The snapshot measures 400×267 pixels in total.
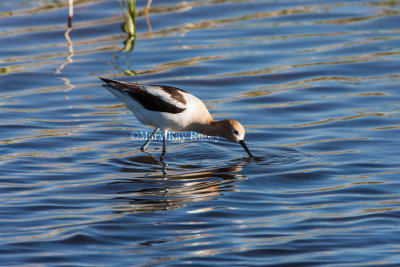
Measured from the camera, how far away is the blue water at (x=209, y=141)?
6957mm

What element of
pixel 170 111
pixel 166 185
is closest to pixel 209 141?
pixel 170 111

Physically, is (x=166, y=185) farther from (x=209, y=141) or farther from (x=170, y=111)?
(x=209, y=141)

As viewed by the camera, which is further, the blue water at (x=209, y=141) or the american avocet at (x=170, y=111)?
the american avocet at (x=170, y=111)

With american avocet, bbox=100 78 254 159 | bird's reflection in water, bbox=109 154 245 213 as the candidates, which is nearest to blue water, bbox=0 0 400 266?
bird's reflection in water, bbox=109 154 245 213

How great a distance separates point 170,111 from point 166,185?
150cm

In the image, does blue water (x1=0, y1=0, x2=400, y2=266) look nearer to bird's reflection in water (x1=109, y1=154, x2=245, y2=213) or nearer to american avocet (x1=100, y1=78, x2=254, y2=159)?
bird's reflection in water (x1=109, y1=154, x2=245, y2=213)

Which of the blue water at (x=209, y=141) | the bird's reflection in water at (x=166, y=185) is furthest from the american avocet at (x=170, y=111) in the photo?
the bird's reflection in water at (x=166, y=185)

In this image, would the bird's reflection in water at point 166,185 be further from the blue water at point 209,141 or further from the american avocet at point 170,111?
the american avocet at point 170,111

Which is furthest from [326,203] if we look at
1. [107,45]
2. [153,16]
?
[153,16]

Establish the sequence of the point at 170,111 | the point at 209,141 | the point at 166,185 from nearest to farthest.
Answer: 1. the point at 166,185
2. the point at 170,111
3. the point at 209,141

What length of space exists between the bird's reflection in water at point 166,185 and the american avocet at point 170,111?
0.53 meters

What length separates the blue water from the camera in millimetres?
6957

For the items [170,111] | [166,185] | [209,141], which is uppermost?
[170,111]

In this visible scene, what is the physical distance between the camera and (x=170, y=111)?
9938 mm
